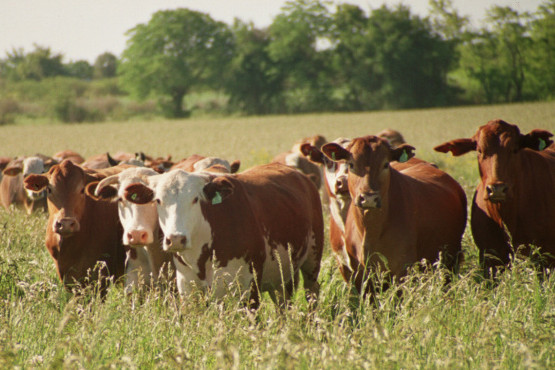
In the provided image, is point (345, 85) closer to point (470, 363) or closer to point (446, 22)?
point (446, 22)

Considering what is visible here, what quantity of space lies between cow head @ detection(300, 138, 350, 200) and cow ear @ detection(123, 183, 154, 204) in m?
1.89

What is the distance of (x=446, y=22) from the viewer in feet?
210

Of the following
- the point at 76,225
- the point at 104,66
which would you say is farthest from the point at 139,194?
the point at 104,66

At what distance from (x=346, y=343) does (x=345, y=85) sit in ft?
201

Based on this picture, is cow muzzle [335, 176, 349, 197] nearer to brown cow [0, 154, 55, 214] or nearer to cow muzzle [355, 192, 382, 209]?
cow muzzle [355, 192, 382, 209]

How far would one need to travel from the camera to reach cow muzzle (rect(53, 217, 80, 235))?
5.87 metres

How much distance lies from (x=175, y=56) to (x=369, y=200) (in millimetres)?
69432

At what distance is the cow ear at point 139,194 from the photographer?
207 inches

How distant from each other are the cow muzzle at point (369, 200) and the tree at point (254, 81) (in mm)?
57761

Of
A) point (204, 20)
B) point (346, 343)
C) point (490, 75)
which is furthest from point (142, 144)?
point (204, 20)

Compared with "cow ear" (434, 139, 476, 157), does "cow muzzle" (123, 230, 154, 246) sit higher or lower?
lower

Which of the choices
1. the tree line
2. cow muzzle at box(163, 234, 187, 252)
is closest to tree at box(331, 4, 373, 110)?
the tree line

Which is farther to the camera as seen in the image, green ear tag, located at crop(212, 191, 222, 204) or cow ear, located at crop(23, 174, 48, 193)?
cow ear, located at crop(23, 174, 48, 193)

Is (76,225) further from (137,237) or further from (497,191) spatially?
(497,191)
